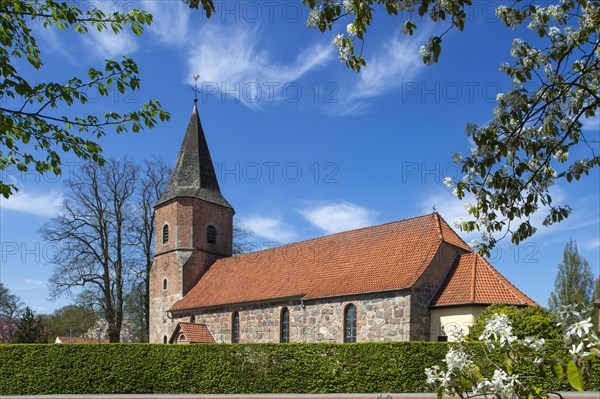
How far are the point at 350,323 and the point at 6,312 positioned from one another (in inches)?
1705

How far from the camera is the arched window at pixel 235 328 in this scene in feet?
90.4

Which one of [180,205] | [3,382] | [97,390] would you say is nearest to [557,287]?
[180,205]

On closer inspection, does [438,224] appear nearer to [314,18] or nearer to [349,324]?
[349,324]

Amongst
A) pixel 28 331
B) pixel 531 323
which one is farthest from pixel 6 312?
pixel 531 323

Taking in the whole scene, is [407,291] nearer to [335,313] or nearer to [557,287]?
[335,313]

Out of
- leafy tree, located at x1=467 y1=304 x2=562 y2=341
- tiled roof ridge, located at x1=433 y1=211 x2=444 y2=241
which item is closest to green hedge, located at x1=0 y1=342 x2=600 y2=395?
leafy tree, located at x1=467 y1=304 x2=562 y2=341

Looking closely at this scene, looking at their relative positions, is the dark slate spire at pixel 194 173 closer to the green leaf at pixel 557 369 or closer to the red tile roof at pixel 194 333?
the red tile roof at pixel 194 333

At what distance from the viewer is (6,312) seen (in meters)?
52.3

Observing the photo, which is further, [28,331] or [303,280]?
[28,331]

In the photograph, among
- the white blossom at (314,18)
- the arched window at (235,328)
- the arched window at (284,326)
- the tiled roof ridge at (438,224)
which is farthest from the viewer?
the arched window at (235,328)

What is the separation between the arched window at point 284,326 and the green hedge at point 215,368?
6.80m

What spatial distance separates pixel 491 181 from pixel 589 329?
6.94 ft

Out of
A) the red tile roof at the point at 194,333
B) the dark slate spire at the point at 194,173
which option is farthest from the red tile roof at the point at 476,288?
the dark slate spire at the point at 194,173

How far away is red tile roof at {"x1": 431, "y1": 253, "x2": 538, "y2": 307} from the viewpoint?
20.4m
